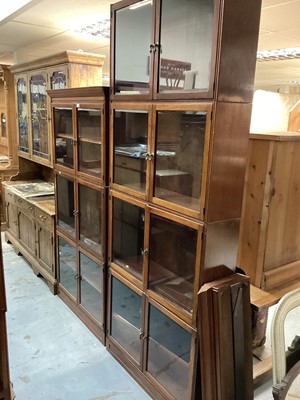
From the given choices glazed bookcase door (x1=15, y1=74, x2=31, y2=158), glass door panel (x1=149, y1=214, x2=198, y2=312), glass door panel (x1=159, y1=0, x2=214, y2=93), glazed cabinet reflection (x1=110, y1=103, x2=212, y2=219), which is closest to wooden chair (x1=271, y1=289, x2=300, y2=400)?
glass door panel (x1=149, y1=214, x2=198, y2=312)

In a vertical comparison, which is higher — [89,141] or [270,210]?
[89,141]

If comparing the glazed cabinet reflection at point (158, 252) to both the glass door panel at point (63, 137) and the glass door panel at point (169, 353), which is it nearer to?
the glass door panel at point (169, 353)

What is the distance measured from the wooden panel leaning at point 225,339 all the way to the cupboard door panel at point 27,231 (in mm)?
2566

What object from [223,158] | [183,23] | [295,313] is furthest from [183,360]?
[183,23]

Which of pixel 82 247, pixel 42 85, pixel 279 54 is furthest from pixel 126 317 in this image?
pixel 279 54

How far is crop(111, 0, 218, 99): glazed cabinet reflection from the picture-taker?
66.5 inches

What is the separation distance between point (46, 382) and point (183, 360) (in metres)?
0.99

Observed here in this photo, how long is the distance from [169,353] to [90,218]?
1194 mm

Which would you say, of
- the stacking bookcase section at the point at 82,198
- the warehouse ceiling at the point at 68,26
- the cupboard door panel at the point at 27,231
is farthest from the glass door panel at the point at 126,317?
the warehouse ceiling at the point at 68,26

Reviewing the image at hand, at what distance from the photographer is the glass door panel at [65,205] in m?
3.05

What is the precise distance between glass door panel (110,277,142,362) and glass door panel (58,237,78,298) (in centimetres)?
64

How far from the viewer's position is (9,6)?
8.81 ft

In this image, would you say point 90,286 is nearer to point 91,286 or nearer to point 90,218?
point 91,286

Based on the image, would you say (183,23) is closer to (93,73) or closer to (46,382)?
(93,73)
